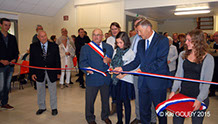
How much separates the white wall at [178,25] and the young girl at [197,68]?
12.9m

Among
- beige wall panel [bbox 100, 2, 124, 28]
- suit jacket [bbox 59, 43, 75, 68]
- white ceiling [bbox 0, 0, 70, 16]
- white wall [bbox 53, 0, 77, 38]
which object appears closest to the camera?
suit jacket [bbox 59, 43, 75, 68]

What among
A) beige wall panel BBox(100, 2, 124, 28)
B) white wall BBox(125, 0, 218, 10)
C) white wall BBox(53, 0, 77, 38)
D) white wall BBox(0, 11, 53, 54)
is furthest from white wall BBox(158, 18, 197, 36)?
white wall BBox(0, 11, 53, 54)

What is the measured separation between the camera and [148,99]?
101 inches

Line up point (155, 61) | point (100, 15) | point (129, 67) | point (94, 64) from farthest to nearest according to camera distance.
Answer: point (100, 15)
point (94, 64)
point (129, 67)
point (155, 61)

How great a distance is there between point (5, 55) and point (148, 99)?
309 centimetres

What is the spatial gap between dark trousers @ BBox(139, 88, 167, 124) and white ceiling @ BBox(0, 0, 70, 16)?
7.01 m

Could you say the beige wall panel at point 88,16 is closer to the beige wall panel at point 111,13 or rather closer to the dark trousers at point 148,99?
the beige wall panel at point 111,13

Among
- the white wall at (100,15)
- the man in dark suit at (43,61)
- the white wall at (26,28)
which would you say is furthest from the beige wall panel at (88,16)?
the man in dark suit at (43,61)

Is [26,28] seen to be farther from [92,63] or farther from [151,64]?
[151,64]

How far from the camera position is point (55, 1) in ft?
29.9

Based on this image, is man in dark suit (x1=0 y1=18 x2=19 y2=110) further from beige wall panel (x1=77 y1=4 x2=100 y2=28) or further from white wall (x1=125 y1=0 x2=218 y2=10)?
white wall (x1=125 y1=0 x2=218 y2=10)

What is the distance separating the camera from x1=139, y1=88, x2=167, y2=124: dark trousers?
2.44 meters

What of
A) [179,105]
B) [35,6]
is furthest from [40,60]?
[35,6]

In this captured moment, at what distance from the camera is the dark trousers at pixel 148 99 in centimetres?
244
